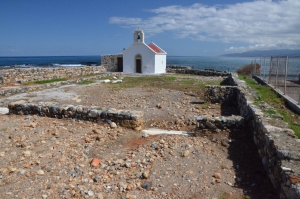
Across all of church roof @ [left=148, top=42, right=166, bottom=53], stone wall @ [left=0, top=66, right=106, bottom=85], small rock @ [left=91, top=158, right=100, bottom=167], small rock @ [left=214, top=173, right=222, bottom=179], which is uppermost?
church roof @ [left=148, top=42, right=166, bottom=53]

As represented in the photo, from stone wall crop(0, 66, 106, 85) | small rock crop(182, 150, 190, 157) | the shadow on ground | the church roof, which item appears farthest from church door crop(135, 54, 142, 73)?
small rock crop(182, 150, 190, 157)

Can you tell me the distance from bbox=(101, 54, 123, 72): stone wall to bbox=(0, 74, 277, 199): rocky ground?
79.2 feet

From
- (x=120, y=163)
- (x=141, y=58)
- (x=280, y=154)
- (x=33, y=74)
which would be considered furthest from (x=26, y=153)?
(x=141, y=58)

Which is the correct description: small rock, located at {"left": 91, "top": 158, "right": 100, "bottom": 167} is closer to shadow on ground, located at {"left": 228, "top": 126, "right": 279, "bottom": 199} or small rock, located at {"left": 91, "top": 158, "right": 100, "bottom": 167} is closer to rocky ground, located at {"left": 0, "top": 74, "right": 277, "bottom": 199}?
rocky ground, located at {"left": 0, "top": 74, "right": 277, "bottom": 199}

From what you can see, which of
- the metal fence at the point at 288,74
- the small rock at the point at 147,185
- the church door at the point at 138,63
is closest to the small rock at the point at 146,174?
the small rock at the point at 147,185

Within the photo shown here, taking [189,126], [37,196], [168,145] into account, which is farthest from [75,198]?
[189,126]

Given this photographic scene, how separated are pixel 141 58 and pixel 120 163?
25.0 metres

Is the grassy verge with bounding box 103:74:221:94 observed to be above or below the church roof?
below

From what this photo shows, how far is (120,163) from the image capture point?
4879 mm

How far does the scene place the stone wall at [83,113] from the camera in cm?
697

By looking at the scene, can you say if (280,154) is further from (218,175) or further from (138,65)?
(138,65)

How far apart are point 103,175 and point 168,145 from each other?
1.73m

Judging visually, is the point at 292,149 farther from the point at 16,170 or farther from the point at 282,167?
the point at 16,170

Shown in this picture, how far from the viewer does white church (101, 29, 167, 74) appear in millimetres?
28609
